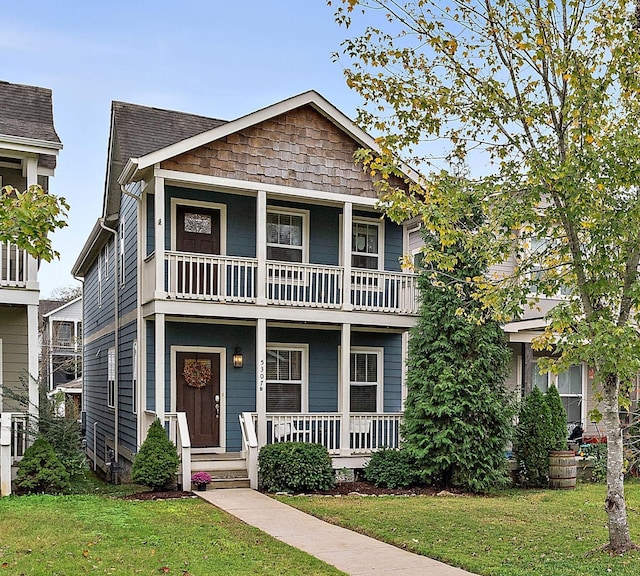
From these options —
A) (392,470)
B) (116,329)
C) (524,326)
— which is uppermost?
(524,326)

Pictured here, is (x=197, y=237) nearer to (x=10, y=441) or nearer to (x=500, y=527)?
(x=10, y=441)

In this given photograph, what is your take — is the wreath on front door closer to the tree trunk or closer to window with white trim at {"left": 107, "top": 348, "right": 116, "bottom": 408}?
window with white trim at {"left": 107, "top": 348, "right": 116, "bottom": 408}

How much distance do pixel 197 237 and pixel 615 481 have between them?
30.3 ft

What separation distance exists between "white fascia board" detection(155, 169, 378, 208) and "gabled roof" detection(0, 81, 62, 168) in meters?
1.93

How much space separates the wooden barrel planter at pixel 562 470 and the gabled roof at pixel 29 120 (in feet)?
35.0

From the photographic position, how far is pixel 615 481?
24.6ft

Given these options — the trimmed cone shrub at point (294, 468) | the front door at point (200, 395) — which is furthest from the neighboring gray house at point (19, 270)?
the trimmed cone shrub at point (294, 468)

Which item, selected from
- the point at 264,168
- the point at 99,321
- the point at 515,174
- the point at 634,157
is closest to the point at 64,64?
the point at 99,321

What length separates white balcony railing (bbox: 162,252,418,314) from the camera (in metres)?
12.8

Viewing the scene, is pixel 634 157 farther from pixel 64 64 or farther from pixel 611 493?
pixel 64 64

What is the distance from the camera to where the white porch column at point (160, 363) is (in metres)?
12.2

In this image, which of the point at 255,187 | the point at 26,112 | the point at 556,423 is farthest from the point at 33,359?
the point at 556,423

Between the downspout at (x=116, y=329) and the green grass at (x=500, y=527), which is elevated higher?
the downspout at (x=116, y=329)

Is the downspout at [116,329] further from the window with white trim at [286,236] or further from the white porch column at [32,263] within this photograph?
the white porch column at [32,263]
